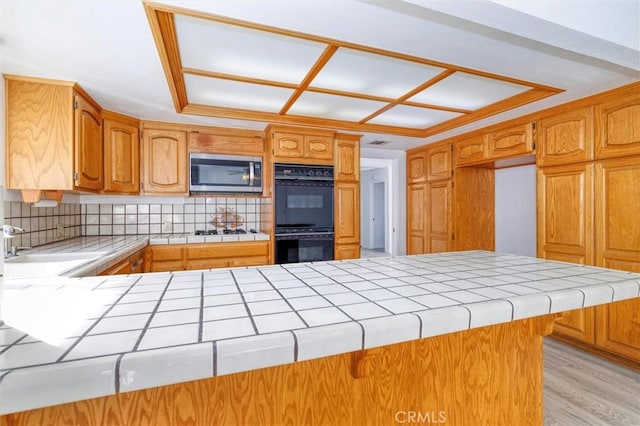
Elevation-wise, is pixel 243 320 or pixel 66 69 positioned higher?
pixel 66 69

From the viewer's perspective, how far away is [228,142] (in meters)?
3.15

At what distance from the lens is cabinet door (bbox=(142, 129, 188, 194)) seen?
115 inches

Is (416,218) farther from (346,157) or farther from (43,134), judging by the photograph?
(43,134)

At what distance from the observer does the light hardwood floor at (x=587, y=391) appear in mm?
1703

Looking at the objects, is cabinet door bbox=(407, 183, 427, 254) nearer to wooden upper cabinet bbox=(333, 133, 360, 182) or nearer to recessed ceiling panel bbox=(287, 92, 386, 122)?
wooden upper cabinet bbox=(333, 133, 360, 182)

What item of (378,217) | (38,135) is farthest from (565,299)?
(378,217)

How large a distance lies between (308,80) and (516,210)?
113 inches

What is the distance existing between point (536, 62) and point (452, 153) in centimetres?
177

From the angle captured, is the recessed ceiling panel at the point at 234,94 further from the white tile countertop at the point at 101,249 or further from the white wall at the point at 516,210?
the white wall at the point at 516,210

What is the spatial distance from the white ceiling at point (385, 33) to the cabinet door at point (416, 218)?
2172 millimetres

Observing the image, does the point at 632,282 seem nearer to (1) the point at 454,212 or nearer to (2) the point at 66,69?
(1) the point at 454,212

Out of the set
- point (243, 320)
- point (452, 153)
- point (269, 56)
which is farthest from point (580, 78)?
point (243, 320)

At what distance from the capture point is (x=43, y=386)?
50cm

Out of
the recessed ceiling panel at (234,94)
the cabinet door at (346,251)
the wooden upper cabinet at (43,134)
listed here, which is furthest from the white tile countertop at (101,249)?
the recessed ceiling panel at (234,94)
